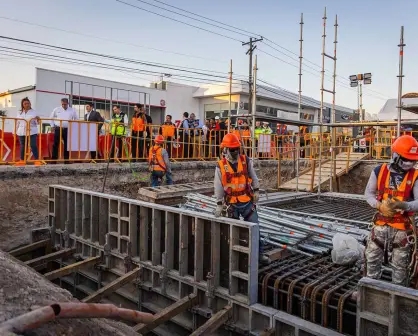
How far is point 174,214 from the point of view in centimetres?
601

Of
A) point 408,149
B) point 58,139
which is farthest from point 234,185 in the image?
point 58,139

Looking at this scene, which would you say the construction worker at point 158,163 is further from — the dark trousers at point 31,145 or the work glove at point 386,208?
the work glove at point 386,208

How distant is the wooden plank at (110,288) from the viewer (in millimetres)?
5562

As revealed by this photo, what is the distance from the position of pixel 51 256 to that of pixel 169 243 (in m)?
2.77

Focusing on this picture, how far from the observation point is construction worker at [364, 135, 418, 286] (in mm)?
4223

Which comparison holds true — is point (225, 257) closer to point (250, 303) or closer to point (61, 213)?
point (250, 303)

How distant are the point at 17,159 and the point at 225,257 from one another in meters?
7.08

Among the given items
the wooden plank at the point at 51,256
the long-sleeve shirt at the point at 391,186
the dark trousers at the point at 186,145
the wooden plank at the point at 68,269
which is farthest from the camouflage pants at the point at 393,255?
the dark trousers at the point at 186,145

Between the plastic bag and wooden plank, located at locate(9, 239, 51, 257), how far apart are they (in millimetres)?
6075

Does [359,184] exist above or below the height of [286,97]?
below

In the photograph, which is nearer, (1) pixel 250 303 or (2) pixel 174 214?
(1) pixel 250 303

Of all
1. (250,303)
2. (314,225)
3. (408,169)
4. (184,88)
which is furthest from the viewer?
(184,88)

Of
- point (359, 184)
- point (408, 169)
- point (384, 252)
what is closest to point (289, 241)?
point (384, 252)

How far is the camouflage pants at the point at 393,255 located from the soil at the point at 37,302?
114 inches
